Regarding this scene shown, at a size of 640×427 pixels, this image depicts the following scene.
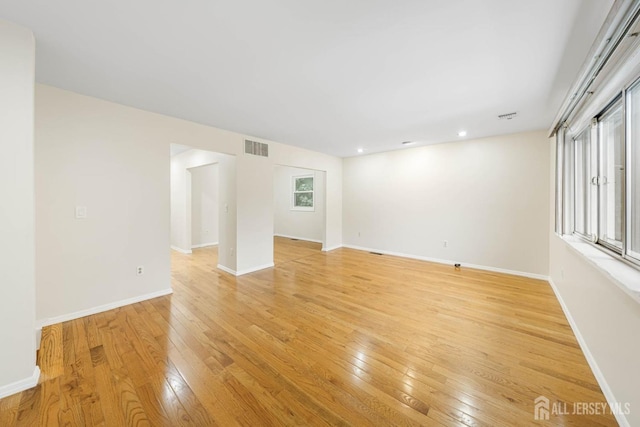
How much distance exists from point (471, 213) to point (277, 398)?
4.51 meters

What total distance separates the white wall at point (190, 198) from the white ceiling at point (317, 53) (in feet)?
4.55

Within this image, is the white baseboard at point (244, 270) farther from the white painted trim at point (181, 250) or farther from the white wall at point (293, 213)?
the white wall at point (293, 213)

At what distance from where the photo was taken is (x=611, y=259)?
1.71 metres

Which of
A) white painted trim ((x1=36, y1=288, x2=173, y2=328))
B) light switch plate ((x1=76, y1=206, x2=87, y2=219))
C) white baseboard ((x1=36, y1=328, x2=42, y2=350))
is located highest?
light switch plate ((x1=76, y1=206, x2=87, y2=219))

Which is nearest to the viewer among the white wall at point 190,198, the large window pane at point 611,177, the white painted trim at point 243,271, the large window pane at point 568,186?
the large window pane at point 611,177

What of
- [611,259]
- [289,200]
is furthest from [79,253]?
[289,200]

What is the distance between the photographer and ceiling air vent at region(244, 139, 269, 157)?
13.6 feet

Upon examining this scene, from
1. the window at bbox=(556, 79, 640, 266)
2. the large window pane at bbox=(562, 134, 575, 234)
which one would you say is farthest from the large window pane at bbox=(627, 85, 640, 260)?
the large window pane at bbox=(562, 134, 575, 234)

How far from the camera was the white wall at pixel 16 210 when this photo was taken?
1561mm

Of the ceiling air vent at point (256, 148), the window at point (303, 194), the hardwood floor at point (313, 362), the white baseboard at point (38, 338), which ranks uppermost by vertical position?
the ceiling air vent at point (256, 148)

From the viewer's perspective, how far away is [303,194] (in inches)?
304

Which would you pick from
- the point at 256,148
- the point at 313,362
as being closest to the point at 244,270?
the point at 256,148

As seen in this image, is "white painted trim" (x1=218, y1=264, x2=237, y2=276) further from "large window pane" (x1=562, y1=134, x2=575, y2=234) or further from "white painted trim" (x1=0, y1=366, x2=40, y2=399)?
"large window pane" (x1=562, y1=134, x2=575, y2=234)

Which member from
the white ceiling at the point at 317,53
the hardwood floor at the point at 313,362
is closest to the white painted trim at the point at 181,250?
the hardwood floor at the point at 313,362
